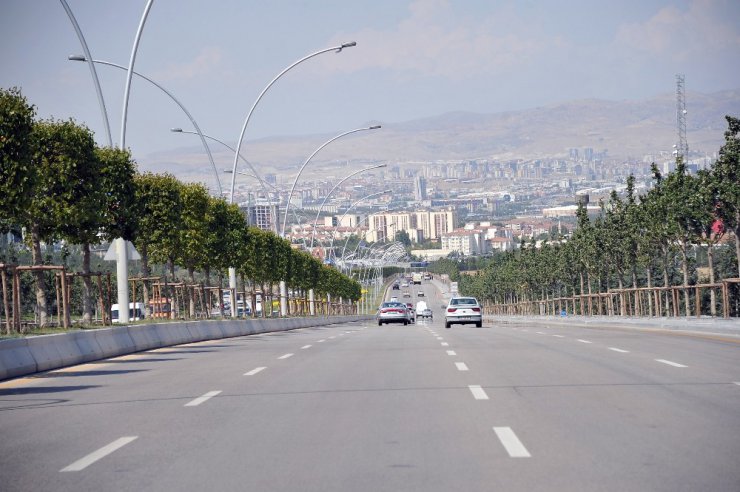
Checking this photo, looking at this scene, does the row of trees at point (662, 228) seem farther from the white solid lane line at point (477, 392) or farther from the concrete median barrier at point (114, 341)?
the white solid lane line at point (477, 392)

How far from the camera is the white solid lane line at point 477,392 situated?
15234mm

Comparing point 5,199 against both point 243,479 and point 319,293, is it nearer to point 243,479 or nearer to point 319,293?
point 243,479

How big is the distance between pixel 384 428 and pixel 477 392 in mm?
3934

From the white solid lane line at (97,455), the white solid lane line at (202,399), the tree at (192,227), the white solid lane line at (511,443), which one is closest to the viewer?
the white solid lane line at (97,455)

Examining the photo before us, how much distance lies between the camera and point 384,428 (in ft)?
40.1

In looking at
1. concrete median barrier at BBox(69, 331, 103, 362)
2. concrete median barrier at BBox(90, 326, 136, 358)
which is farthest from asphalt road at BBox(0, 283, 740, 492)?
concrete median barrier at BBox(90, 326, 136, 358)

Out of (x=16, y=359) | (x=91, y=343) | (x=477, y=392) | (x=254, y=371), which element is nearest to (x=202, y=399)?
(x=477, y=392)

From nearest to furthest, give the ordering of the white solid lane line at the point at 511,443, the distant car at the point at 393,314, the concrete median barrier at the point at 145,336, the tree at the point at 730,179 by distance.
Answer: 1. the white solid lane line at the point at 511,443
2. the concrete median barrier at the point at 145,336
3. the tree at the point at 730,179
4. the distant car at the point at 393,314

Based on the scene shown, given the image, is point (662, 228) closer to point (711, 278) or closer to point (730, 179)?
point (711, 278)

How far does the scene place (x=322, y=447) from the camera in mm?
10938

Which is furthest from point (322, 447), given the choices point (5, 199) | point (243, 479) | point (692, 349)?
point (5, 199)

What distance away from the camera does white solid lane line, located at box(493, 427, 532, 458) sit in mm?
10281

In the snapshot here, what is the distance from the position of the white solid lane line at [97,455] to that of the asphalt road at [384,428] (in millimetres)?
20

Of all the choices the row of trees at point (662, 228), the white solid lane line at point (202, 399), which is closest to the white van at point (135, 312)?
the row of trees at point (662, 228)
